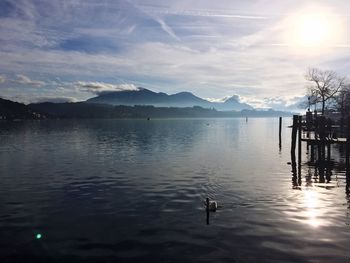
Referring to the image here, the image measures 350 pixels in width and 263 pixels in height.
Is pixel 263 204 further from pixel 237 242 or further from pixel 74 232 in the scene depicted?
pixel 74 232

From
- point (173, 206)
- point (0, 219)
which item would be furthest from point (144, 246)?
Result: point (0, 219)

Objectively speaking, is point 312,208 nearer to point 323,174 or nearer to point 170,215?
point 170,215

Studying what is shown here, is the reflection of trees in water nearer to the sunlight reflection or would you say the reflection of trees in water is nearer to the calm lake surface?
the calm lake surface

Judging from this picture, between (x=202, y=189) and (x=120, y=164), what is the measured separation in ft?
52.9

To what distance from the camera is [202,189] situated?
29.0 metres

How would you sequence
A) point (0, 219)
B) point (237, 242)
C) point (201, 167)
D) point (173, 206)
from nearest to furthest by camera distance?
point (237, 242)
point (0, 219)
point (173, 206)
point (201, 167)

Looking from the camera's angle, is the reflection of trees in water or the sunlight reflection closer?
the sunlight reflection

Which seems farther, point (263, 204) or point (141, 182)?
point (141, 182)

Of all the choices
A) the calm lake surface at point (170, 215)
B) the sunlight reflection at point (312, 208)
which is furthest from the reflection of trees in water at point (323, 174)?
the sunlight reflection at point (312, 208)

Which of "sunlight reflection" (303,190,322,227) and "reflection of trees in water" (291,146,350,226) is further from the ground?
"reflection of trees in water" (291,146,350,226)

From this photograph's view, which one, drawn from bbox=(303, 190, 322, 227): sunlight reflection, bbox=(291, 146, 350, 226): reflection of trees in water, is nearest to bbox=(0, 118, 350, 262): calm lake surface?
bbox=(303, 190, 322, 227): sunlight reflection

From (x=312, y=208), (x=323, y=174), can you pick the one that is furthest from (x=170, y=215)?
(x=323, y=174)

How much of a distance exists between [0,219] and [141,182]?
12.8 meters

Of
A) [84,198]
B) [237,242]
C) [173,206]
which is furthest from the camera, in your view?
[84,198]
